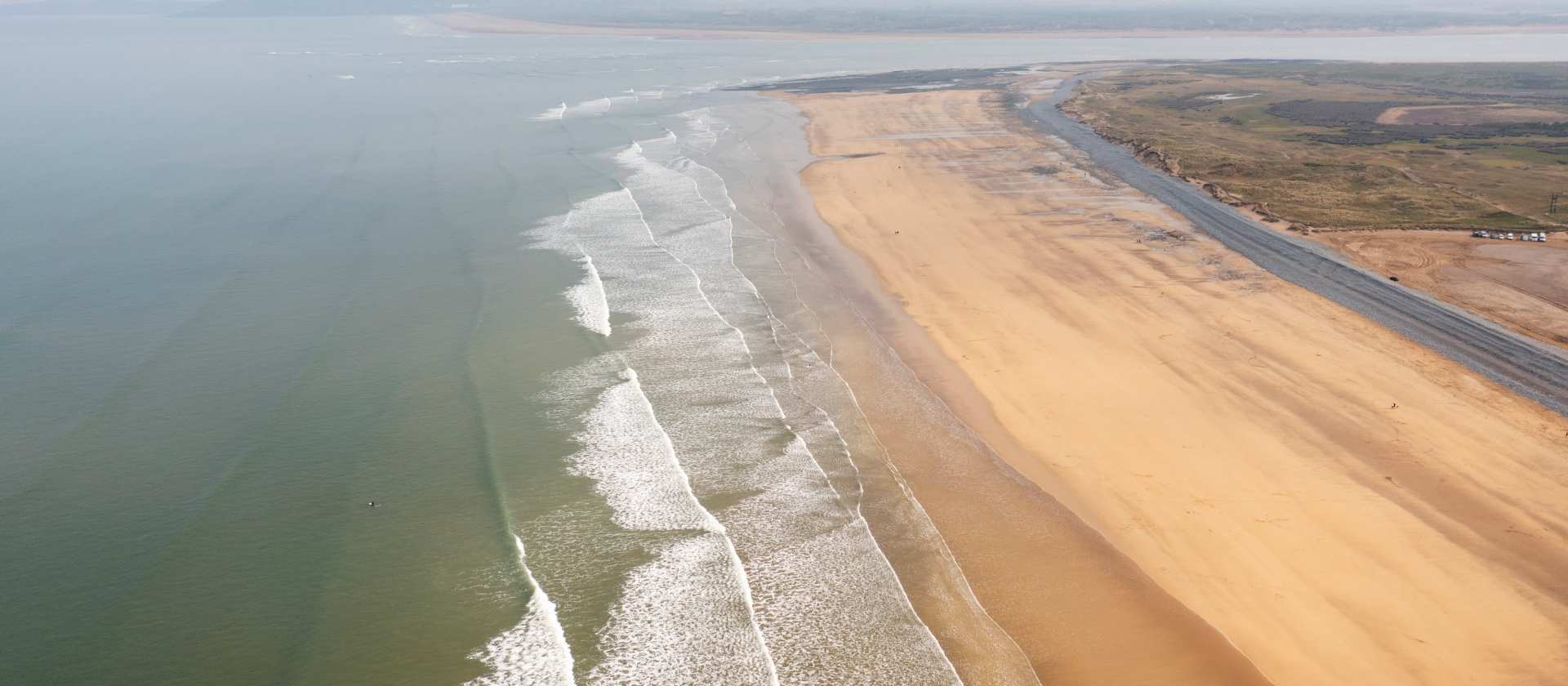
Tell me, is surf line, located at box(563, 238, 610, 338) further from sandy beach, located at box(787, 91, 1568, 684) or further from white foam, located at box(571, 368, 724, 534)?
sandy beach, located at box(787, 91, 1568, 684)

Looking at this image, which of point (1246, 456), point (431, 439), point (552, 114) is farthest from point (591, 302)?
point (552, 114)

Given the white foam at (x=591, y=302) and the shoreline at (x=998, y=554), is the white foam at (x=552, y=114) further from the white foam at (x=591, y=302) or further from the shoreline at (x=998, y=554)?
the shoreline at (x=998, y=554)

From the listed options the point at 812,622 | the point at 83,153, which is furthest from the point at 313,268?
the point at 83,153

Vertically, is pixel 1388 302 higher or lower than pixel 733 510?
higher

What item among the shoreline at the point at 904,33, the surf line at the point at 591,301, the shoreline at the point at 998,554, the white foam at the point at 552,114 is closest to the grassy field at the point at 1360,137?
the shoreline at the point at 998,554

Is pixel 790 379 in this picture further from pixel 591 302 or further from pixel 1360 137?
pixel 1360 137

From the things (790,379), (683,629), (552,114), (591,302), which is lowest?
(683,629)
